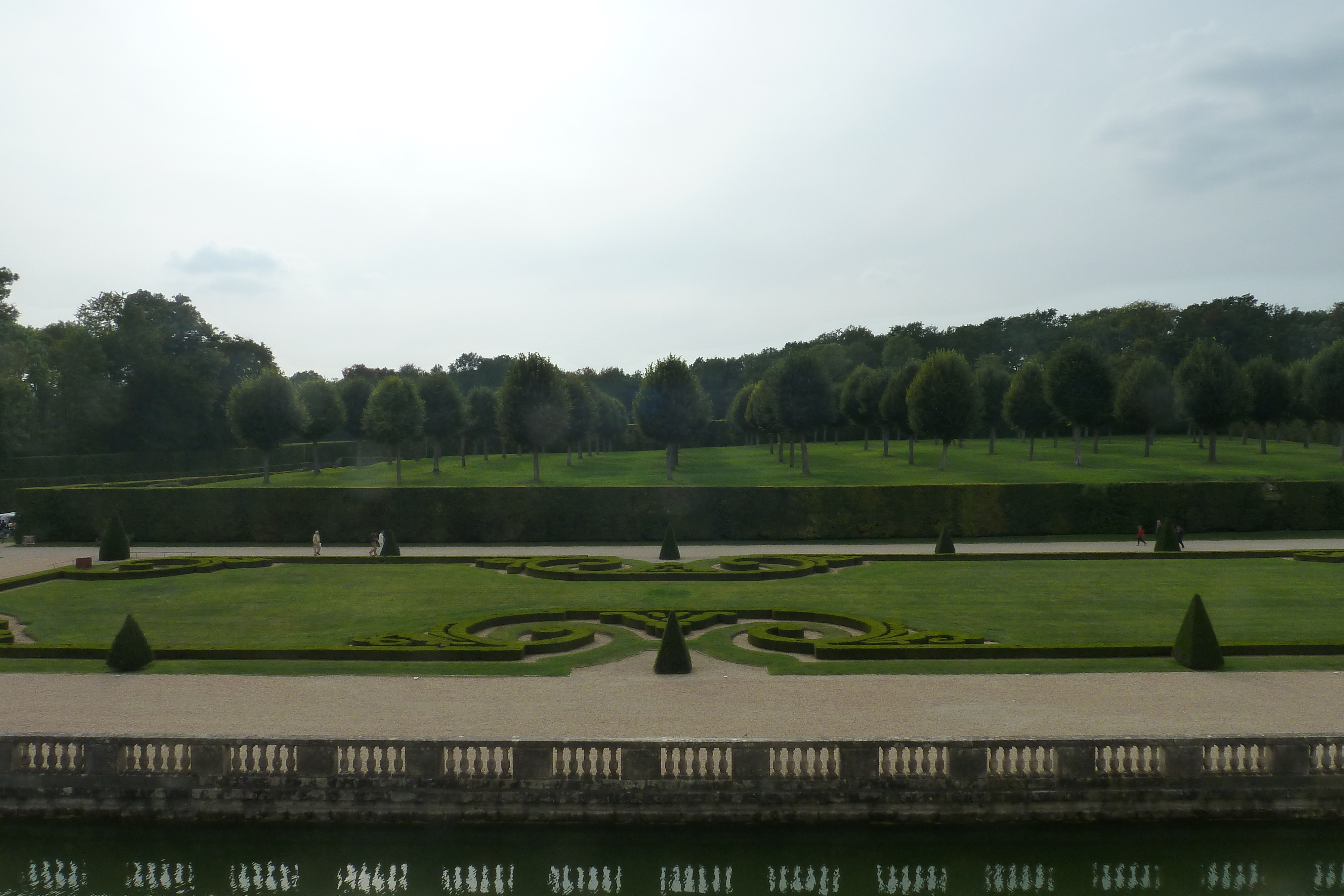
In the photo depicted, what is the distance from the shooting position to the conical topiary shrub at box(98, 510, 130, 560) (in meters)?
36.7

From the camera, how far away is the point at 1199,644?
19.1 meters

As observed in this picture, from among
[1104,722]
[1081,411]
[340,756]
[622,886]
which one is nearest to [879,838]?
[622,886]

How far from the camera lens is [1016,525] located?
43594 millimetres

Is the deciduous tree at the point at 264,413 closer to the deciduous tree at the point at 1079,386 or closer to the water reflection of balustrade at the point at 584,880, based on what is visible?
the deciduous tree at the point at 1079,386

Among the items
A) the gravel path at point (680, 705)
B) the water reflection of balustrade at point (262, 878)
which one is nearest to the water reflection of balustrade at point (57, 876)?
the water reflection of balustrade at point (262, 878)

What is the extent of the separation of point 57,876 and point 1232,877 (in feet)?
49.8

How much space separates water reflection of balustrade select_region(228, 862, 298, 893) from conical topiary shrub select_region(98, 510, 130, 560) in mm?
28494

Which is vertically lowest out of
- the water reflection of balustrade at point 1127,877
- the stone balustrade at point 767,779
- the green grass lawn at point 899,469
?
the water reflection of balustrade at point 1127,877

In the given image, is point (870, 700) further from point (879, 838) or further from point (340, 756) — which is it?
point (340, 756)

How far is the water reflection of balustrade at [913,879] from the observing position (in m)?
12.1

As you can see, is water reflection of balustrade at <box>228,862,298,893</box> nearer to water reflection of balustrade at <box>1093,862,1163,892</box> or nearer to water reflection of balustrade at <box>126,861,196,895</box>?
water reflection of balustrade at <box>126,861,196,895</box>

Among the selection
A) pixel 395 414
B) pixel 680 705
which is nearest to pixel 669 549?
pixel 680 705

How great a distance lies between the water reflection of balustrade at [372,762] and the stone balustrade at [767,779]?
0.02m

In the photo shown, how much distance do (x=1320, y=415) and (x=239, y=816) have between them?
75452 mm
